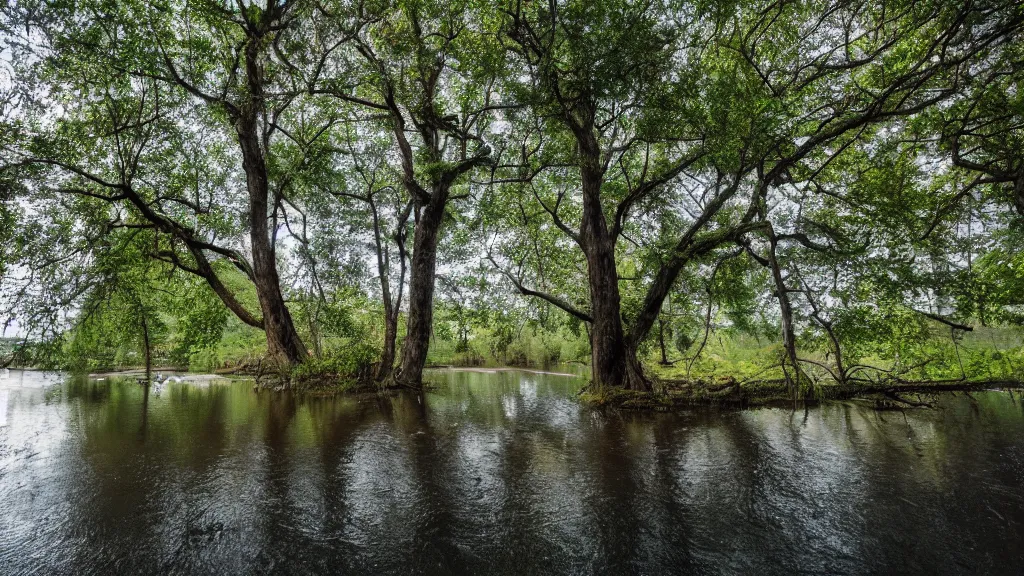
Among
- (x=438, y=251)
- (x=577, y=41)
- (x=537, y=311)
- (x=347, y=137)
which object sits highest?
(x=347, y=137)

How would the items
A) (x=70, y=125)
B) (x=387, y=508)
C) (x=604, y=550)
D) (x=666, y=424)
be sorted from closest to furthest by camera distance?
(x=604, y=550) < (x=387, y=508) < (x=666, y=424) < (x=70, y=125)

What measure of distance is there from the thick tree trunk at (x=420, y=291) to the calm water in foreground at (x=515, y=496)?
15.6 ft

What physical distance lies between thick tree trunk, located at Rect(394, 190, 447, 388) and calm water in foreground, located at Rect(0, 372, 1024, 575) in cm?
474

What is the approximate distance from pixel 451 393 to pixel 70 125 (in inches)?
391

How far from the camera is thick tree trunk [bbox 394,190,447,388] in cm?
1188

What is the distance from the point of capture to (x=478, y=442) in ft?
19.5

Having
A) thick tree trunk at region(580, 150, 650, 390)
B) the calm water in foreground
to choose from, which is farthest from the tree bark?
the calm water in foreground

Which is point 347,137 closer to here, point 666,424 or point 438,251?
point 438,251

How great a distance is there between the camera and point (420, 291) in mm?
11945

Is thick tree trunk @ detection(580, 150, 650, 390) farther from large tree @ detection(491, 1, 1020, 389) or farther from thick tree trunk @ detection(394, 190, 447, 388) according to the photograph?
thick tree trunk @ detection(394, 190, 447, 388)

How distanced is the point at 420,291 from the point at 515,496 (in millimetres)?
8692

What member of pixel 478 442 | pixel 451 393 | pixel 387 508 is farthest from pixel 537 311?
pixel 387 508

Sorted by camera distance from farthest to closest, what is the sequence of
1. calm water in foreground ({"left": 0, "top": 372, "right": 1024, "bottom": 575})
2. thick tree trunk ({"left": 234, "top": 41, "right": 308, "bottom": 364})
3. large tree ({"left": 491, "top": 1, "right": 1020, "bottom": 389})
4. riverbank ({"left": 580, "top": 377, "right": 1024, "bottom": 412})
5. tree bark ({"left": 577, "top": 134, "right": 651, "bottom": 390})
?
thick tree trunk ({"left": 234, "top": 41, "right": 308, "bottom": 364}) < tree bark ({"left": 577, "top": 134, "right": 651, "bottom": 390}) < riverbank ({"left": 580, "top": 377, "right": 1024, "bottom": 412}) < large tree ({"left": 491, "top": 1, "right": 1020, "bottom": 389}) < calm water in foreground ({"left": 0, "top": 372, "right": 1024, "bottom": 575})

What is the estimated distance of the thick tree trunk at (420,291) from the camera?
11875 mm
